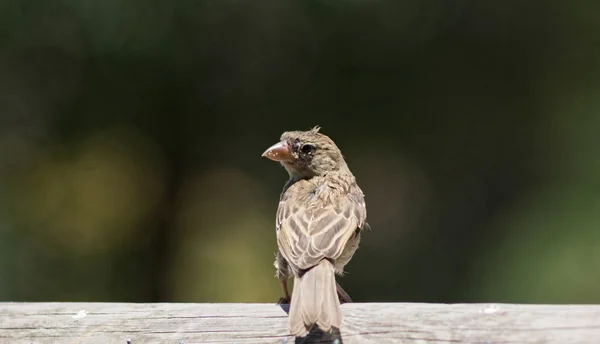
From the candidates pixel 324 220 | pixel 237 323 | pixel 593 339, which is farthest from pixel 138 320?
pixel 593 339

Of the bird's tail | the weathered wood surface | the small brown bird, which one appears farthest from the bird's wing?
the weathered wood surface

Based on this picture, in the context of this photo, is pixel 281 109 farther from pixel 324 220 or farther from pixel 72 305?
pixel 72 305

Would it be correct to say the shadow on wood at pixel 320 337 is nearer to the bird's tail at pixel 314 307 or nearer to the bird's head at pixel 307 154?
the bird's tail at pixel 314 307

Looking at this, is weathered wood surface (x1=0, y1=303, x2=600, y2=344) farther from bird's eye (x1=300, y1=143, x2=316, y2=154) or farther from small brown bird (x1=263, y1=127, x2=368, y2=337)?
bird's eye (x1=300, y1=143, x2=316, y2=154)

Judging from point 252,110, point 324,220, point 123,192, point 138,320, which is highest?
point 252,110

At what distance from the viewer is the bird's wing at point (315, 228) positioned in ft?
11.4

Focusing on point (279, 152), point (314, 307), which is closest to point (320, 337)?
point (314, 307)

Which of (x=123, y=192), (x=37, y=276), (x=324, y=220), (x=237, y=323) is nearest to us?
(x=237, y=323)

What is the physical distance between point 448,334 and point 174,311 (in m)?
1.02

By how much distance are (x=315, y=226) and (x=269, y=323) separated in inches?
32.9

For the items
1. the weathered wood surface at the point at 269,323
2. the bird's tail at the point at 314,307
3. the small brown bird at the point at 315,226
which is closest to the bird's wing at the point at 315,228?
the small brown bird at the point at 315,226

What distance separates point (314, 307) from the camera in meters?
2.87

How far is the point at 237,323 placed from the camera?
3.04 meters

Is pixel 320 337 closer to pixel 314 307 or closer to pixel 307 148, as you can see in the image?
pixel 314 307
